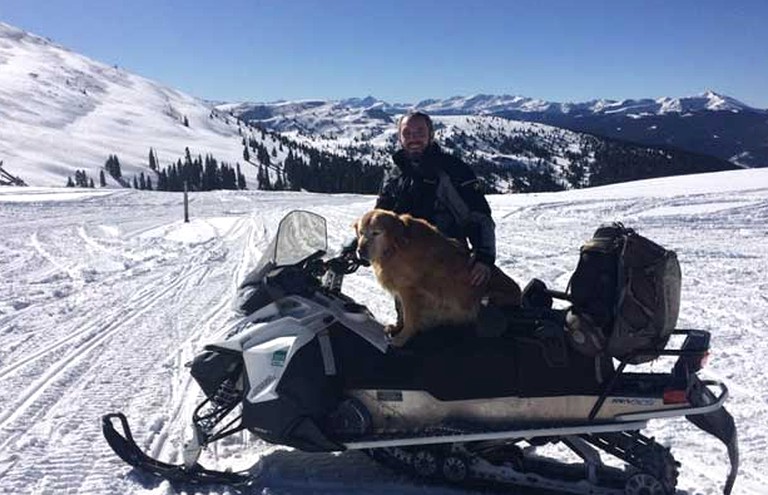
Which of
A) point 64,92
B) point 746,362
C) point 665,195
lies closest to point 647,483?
point 746,362

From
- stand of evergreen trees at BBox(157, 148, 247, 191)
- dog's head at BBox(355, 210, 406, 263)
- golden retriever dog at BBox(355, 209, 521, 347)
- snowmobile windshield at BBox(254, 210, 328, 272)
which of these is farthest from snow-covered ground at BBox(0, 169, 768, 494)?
stand of evergreen trees at BBox(157, 148, 247, 191)

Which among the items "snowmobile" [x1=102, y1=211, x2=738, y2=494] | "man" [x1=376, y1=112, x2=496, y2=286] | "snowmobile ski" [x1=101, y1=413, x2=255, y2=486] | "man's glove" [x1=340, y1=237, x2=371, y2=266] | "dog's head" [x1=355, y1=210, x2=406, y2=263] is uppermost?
"man" [x1=376, y1=112, x2=496, y2=286]

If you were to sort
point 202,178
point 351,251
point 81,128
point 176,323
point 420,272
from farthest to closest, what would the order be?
1. point 81,128
2. point 202,178
3. point 176,323
4. point 351,251
5. point 420,272

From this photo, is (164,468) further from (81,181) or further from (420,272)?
(81,181)

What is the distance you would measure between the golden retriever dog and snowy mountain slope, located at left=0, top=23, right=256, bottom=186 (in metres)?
97.6

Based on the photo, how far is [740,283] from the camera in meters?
8.41

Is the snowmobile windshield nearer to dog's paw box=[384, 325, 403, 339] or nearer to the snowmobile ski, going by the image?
dog's paw box=[384, 325, 403, 339]

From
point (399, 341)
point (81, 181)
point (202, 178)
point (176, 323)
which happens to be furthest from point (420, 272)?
point (202, 178)

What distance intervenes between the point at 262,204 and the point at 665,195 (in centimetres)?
1538

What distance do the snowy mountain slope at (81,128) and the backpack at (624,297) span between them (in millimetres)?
98503

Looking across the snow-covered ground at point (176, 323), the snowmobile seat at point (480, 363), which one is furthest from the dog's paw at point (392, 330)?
the snow-covered ground at point (176, 323)

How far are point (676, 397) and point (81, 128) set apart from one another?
530 ft

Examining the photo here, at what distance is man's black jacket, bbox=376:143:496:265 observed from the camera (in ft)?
13.0

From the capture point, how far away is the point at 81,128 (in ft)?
478
